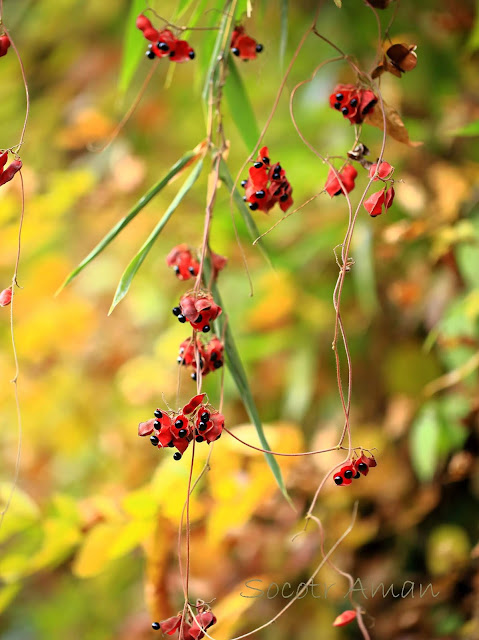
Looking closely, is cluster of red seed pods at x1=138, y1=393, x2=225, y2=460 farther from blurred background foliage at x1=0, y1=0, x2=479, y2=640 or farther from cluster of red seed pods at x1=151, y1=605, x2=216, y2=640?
blurred background foliage at x1=0, y1=0, x2=479, y2=640

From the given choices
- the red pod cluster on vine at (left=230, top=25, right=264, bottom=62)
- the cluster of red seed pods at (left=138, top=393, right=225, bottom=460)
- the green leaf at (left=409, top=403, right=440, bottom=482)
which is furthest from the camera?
the green leaf at (left=409, top=403, right=440, bottom=482)

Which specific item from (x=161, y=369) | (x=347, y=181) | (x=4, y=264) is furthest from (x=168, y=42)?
(x=4, y=264)

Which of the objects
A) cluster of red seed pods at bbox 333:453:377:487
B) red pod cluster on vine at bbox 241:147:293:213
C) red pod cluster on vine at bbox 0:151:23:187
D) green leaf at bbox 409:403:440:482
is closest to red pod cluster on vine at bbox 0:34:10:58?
red pod cluster on vine at bbox 0:151:23:187

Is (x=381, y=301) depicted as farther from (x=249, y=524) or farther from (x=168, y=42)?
(x=168, y=42)

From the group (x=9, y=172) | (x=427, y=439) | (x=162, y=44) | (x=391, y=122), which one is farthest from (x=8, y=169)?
(x=427, y=439)

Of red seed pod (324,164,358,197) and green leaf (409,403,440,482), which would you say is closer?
red seed pod (324,164,358,197)

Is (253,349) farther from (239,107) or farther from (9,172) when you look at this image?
(9,172)

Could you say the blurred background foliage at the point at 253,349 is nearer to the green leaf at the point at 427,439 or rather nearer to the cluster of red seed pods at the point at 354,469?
the green leaf at the point at 427,439
